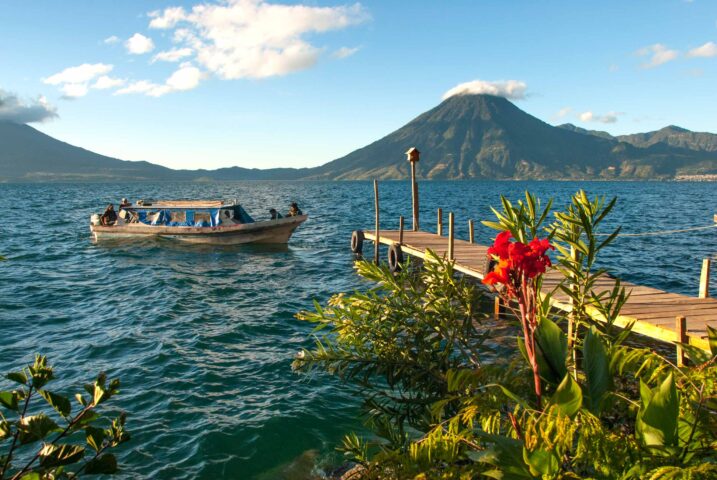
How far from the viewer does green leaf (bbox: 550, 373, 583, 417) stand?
2525 millimetres

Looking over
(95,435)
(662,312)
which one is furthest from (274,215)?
(95,435)

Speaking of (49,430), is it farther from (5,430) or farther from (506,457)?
(506,457)

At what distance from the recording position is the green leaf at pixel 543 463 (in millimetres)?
2348

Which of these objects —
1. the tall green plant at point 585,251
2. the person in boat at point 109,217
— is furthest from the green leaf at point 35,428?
the person in boat at point 109,217

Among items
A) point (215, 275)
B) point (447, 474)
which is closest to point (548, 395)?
point (447, 474)

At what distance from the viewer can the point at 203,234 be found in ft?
92.9

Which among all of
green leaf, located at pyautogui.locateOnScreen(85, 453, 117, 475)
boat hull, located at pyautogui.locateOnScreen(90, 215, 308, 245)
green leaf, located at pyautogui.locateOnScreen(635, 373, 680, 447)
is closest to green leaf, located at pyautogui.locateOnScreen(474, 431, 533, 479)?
green leaf, located at pyautogui.locateOnScreen(635, 373, 680, 447)

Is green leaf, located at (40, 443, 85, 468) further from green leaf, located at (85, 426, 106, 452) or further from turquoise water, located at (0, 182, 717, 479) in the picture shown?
turquoise water, located at (0, 182, 717, 479)

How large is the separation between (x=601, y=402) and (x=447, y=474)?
981mm

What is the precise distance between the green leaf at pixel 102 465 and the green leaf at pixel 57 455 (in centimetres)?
6

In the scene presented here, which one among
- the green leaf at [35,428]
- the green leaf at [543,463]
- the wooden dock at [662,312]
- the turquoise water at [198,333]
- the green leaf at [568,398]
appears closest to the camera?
the green leaf at [35,428]

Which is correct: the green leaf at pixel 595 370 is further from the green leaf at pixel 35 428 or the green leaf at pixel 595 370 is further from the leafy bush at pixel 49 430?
the green leaf at pixel 35 428

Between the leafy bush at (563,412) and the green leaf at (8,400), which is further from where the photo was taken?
the leafy bush at (563,412)

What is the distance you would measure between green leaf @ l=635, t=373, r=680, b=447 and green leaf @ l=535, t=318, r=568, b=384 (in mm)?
575
